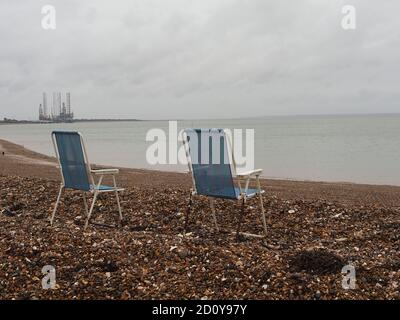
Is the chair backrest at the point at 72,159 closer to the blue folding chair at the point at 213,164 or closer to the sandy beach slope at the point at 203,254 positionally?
the sandy beach slope at the point at 203,254

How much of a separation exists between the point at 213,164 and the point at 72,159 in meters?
1.78

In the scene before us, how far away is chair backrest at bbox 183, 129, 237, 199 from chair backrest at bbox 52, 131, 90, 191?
1.27m

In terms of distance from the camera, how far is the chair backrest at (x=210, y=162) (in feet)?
18.1

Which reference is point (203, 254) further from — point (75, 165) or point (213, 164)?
point (75, 165)

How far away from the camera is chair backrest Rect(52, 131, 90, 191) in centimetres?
593

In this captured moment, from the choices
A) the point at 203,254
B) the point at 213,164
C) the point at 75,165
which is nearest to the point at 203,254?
the point at 203,254

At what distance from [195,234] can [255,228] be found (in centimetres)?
87

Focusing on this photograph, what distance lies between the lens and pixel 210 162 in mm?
5695

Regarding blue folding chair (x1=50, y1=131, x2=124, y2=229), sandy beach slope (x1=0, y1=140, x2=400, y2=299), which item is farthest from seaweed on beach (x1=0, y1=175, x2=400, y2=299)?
blue folding chair (x1=50, y1=131, x2=124, y2=229)

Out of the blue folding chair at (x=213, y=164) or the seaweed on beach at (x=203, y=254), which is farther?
the blue folding chair at (x=213, y=164)

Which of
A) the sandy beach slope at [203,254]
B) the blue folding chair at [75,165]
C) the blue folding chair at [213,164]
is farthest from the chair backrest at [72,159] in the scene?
the blue folding chair at [213,164]

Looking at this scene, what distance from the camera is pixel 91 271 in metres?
4.12

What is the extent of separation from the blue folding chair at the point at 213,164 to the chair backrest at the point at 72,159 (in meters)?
1.25
